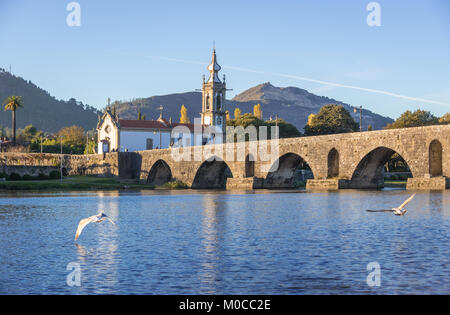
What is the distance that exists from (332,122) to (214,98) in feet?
101

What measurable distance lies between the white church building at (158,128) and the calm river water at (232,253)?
86.8 m

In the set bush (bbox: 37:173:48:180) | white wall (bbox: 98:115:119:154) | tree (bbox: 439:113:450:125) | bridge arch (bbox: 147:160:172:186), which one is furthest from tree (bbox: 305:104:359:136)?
bush (bbox: 37:173:48:180)

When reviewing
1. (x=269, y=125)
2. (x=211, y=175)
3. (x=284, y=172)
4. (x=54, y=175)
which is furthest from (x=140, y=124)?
(x=284, y=172)

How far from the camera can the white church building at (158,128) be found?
119m

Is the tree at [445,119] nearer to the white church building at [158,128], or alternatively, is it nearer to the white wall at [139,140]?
the white church building at [158,128]

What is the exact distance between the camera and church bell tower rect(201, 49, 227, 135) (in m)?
129

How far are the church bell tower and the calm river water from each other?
98.1m

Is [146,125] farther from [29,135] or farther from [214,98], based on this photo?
[29,135]

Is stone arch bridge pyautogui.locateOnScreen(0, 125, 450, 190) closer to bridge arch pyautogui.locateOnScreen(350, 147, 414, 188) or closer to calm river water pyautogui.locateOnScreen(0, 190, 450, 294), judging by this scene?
bridge arch pyautogui.locateOnScreen(350, 147, 414, 188)

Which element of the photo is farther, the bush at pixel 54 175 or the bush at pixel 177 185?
the bush at pixel 54 175

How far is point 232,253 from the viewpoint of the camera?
18734mm

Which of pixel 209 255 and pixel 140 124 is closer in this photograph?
pixel 209 255

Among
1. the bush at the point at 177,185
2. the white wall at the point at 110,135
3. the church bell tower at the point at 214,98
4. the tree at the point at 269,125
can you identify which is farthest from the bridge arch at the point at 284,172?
the church bell tower at the point at 214,98
